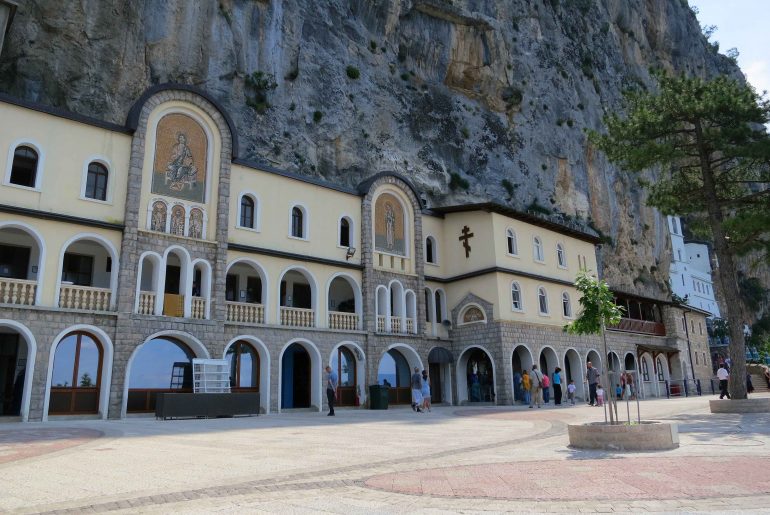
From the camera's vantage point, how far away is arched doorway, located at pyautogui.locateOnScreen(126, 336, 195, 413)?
19828 mm

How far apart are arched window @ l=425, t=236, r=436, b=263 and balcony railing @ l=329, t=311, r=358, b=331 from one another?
6.37 meters

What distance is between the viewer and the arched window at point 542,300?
30.5 m

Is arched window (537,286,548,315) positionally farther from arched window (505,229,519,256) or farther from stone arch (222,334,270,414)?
stone arch (222,334,270,414)

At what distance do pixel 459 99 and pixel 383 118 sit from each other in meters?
9.21

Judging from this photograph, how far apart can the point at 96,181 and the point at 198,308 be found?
18.5ft

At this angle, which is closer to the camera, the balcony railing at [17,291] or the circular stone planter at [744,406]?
→ the balcony railing at [17,291]

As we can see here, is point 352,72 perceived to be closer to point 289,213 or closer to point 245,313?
point 289,213

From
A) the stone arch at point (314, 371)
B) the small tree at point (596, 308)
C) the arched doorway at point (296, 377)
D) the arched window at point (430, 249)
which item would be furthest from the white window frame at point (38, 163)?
the arched window at point (430, 249)

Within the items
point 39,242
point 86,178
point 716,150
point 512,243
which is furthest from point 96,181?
point 716,150

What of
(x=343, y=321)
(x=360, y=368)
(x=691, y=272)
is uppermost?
(x=691, y=272)

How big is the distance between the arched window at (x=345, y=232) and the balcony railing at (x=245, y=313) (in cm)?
561

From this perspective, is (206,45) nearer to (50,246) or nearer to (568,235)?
(50,246)

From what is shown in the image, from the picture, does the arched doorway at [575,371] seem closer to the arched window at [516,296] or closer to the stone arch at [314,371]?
the arched window at [516,296]

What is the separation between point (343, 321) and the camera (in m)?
25.4
